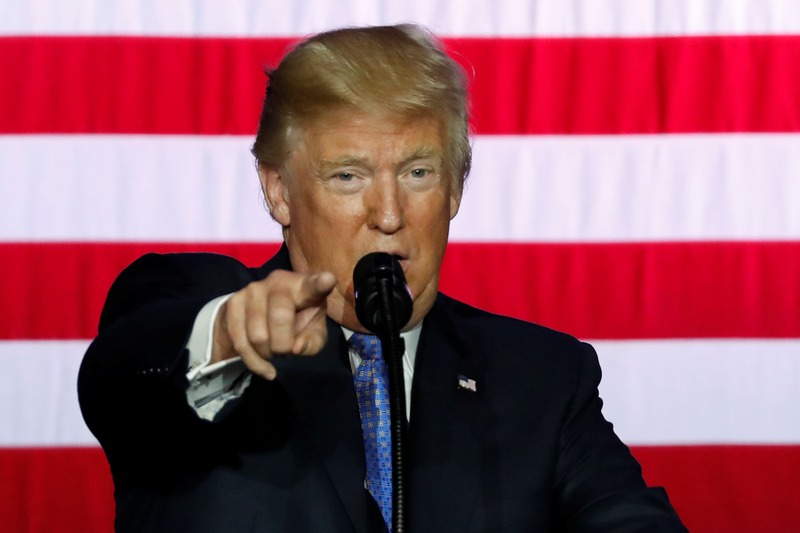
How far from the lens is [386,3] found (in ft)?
6.48

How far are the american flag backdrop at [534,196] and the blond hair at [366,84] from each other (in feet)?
1.98

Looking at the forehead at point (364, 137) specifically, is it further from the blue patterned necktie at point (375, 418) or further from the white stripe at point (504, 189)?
the white stripe at point (504, 189)

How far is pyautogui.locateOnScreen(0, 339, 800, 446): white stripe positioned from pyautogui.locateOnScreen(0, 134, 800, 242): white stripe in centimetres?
21

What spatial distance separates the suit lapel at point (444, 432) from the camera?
125cm

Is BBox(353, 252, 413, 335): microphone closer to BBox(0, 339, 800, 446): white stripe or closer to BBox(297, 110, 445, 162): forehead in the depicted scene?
BBox(297, 110, 445, 162): forehead

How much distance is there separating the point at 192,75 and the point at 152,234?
0.99 feet

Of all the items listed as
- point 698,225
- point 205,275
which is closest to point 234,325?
point 205,275

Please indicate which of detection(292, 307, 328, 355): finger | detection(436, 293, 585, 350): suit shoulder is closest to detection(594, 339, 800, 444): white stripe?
detection(436, 293, 585, 350): suit shoulder

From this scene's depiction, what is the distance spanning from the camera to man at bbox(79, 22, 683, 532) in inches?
45.3

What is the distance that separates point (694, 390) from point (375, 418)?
0.96m

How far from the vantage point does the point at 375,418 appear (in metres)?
1.27

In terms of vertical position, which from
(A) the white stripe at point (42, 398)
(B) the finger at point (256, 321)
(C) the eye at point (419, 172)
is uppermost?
(C) the eye at point (419, 172)

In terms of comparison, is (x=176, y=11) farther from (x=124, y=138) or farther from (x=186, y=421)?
(x=186, y=421)

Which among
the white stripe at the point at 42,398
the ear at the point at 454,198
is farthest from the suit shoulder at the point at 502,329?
the white stripe at the point at 42,398
